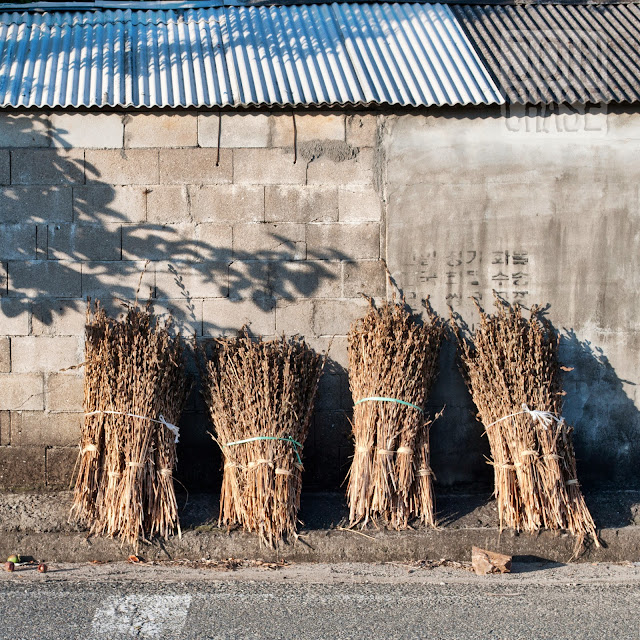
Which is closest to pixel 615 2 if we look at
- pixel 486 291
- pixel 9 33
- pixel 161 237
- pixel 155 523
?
pixel 486 291

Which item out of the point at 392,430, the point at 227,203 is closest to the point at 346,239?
the point at 227,203

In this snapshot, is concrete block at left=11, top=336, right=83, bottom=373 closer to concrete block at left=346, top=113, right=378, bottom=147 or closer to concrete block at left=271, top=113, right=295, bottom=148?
concrete block at left=271, top=113, right=295, bottom=148

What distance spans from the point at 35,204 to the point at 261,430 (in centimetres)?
222

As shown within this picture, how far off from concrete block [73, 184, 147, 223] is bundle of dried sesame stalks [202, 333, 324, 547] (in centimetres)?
Result: 116

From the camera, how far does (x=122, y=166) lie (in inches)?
203

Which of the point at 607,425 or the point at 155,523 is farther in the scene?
the point at 607,425

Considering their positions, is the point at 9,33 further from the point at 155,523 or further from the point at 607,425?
the point at 607,425

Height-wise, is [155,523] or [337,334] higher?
[337,334]

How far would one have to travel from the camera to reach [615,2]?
6363 mm

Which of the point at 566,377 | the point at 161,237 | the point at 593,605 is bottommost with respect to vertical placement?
the point at 593,605

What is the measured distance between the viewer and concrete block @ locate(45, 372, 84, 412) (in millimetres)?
5164

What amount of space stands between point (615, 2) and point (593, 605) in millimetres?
4925

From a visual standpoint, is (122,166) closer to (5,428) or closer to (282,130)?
(282,130)

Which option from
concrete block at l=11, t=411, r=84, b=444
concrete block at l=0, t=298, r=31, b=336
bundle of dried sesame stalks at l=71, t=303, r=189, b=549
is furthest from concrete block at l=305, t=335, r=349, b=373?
concrete block at l=0, t=298, r=31, b=336
